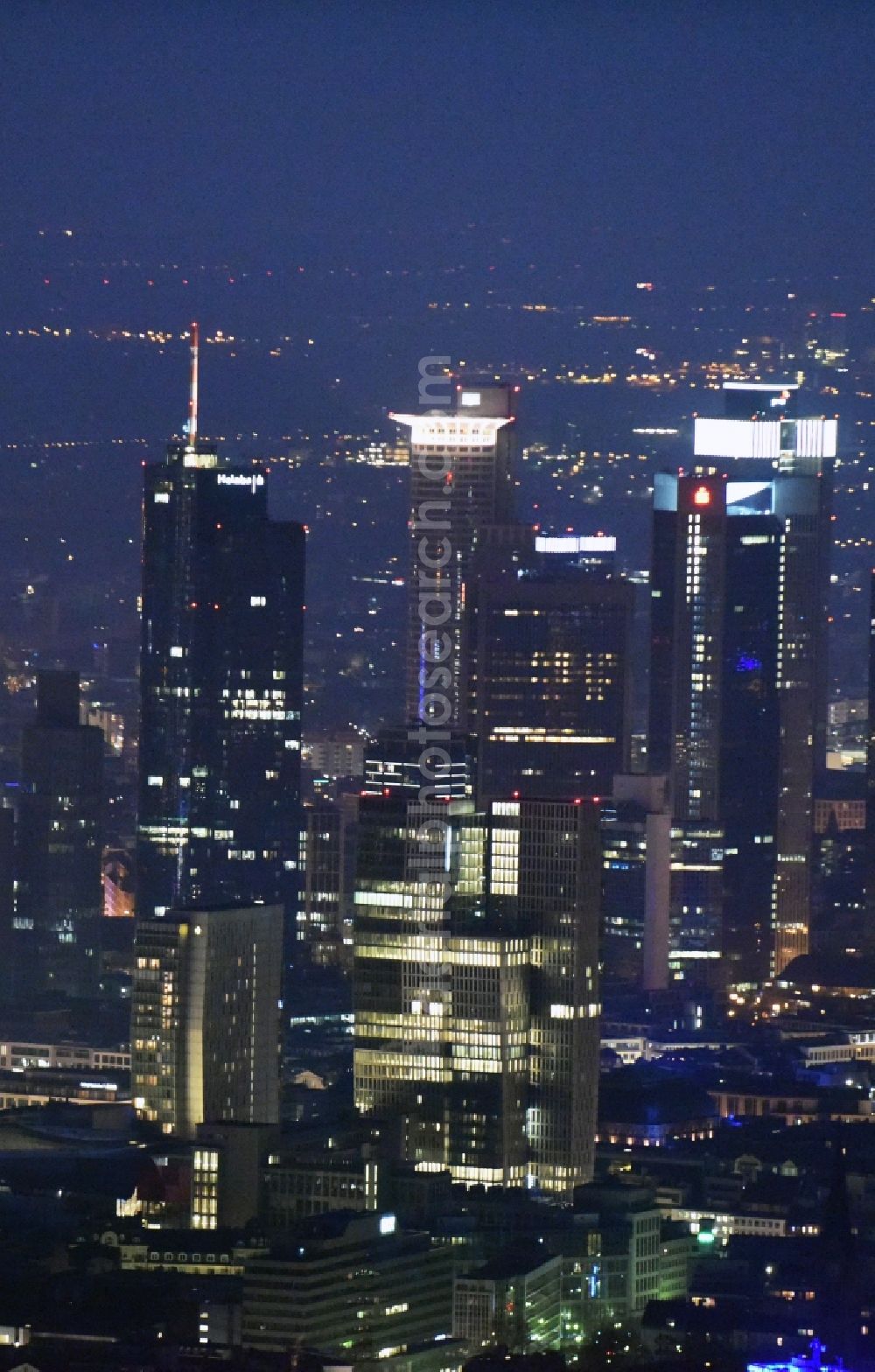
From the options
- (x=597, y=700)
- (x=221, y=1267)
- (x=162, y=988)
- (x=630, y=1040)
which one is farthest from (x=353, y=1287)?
(x=597, y=700)

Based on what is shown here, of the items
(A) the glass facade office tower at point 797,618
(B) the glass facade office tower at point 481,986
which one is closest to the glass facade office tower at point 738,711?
(A) the glass facade office tower at point 797,618

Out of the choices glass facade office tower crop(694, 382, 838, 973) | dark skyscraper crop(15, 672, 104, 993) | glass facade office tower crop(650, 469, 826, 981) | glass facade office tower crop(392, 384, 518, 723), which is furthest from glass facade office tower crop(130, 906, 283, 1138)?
glass facade office tower crop(694, 382, 838, 973)

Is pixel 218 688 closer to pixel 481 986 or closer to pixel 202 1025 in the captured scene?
pixel 202 1025

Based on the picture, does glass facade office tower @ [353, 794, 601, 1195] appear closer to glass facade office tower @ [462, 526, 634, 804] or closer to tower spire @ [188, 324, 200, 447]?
tower spire @ [188, 324, 200, 447]

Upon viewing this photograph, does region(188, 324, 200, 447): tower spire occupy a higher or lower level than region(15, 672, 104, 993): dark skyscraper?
higher

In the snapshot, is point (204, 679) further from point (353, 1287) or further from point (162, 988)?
point (353, 1287)
